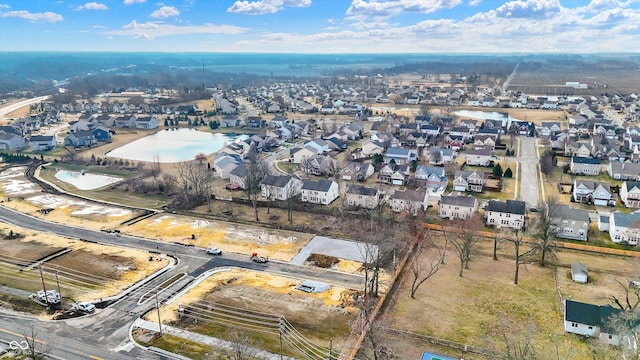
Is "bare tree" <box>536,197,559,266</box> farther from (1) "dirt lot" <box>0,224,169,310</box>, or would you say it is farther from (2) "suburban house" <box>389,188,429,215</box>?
(1) "dirt lot" <box>0,224,169,310</box>

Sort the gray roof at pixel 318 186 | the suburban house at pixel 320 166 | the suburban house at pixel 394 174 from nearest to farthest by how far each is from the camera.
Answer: the gray roof at pixel 318 186 → the suburban house at pixel 394 174 → the suburban house at pixel 320 166

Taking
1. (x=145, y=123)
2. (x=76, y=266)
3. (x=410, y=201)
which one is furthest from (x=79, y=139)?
(x=410, y=201)

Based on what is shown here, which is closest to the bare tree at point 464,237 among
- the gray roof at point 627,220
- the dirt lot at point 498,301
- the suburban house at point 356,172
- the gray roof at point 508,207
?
the dirt lot at point 498,301

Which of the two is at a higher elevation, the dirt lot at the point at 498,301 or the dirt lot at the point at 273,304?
the dirt lot at the point at 273,304

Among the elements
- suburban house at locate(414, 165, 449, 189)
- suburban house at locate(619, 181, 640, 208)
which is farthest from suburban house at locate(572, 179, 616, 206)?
suburban house at locate(414, 165, 449, 189)

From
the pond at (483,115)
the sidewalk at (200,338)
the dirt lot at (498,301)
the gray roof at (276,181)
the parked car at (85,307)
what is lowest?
the dirt lot at (498,301)

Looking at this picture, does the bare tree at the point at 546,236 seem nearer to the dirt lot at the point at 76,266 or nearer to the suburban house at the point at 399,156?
the suburban house at the point at 399,156

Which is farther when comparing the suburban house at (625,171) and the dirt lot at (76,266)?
the suburban house at (625,171)
